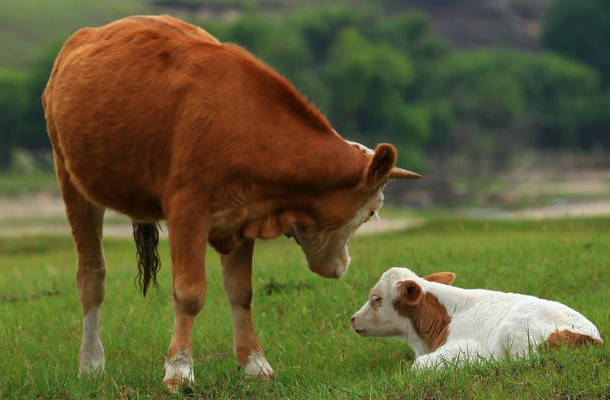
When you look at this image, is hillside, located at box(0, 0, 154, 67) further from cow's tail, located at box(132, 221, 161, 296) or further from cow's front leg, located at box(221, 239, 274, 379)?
cow's front leg, located at box(221, 239, 274, 379)

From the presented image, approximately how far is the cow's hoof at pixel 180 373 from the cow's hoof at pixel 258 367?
0.71m

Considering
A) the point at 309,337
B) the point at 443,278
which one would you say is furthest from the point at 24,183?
the point at 443,278

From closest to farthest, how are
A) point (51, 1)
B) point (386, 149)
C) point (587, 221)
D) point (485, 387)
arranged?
point (485, 387) → point (386, 149) → point (587, 221) → point (51, 1)

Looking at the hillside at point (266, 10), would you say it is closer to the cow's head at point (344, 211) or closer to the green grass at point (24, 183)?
the green grass at point (24, 183)

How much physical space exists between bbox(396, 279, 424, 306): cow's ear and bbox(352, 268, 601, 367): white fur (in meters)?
0.12

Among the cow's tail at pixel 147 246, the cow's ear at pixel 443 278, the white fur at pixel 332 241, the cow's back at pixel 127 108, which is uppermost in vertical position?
the cow's back at pixel 127 108


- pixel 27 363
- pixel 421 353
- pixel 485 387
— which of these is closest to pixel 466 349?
pixel 421 353

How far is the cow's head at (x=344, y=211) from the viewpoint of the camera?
8.10 m

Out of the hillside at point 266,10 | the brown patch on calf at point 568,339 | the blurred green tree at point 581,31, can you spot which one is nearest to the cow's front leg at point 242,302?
the brown patch on calf at point 568,339

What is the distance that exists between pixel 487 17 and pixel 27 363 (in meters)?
129

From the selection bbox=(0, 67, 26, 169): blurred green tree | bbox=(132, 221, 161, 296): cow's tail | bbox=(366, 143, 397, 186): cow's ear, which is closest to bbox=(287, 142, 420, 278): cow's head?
bbox=(366, 143, 397, 186): cow's ear

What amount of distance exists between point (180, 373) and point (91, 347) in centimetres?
146

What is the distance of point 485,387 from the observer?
22.9ft

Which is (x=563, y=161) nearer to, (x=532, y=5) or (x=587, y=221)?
(x=532, y=5)
